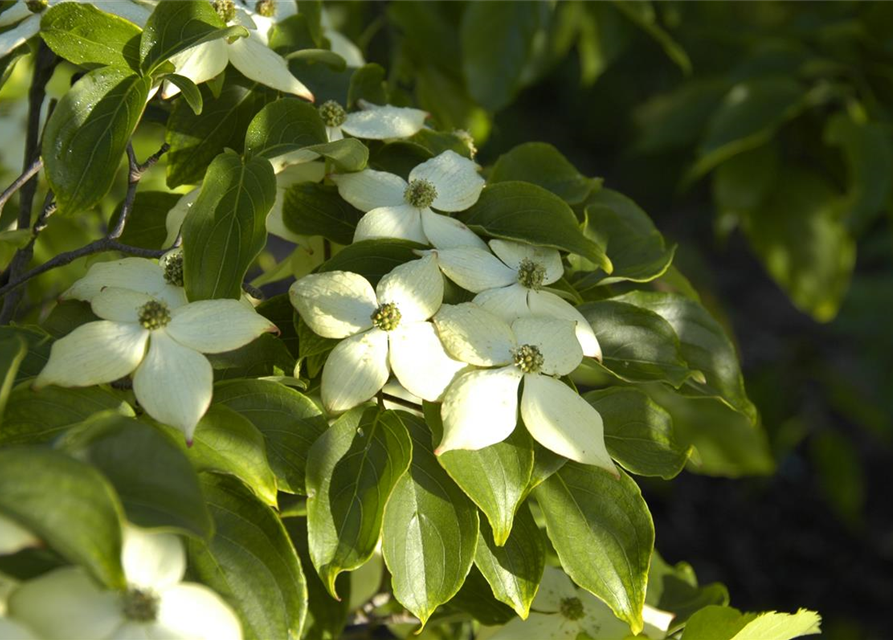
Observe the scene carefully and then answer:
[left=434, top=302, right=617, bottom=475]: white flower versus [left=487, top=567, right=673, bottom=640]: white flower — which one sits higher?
[left=434, top=302, right=617, bottom=475]: white flower

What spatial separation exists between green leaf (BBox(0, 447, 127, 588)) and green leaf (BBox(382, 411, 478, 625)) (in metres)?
0.20

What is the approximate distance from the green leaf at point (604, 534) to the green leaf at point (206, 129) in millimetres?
330

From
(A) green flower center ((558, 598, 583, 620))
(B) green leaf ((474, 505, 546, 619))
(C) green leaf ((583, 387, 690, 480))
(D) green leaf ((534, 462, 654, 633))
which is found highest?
(C) green leaf ((583, 387, 690, 480))

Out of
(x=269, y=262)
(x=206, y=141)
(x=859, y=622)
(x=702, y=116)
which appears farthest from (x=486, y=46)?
(x=859, y=622)

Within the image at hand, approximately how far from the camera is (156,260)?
635 millimetres

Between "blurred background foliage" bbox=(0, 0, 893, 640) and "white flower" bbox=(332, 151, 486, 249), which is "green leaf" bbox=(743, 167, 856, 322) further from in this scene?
"white flower" bbox=(332, 151, 486, 249)

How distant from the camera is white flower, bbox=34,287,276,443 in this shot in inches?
20.1

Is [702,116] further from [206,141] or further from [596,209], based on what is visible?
[206,141]

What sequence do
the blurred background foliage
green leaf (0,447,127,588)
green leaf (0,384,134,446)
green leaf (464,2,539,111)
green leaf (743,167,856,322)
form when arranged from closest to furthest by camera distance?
green leaf (0,447,127,588), green leaf (0,384,134,446), green leaf (464,2,539,111), the blurred background foliage, green leaf (743,167,856,322)

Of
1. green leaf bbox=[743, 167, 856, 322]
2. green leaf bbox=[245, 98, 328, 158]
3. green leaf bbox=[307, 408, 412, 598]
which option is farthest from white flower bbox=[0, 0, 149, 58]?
green leaf bbox=[743, 167, 856, 322]

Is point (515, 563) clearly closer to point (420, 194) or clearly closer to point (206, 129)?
point (420, 194)

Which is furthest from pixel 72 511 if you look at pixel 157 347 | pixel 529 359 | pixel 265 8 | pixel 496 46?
pixel 496 46

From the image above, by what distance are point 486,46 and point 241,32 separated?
0.54m

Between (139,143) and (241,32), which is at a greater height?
(241,32)
